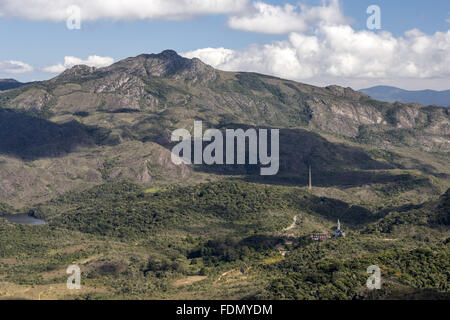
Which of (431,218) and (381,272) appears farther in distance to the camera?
(431,218)

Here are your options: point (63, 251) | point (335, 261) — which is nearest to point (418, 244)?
point (335, 261)

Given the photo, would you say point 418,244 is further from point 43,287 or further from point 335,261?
point 43,287
